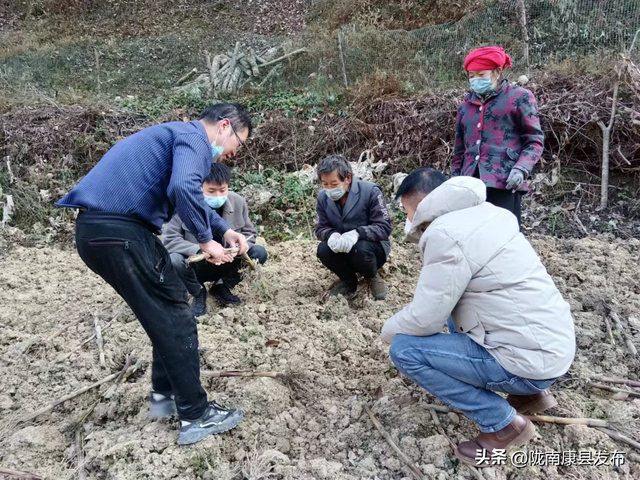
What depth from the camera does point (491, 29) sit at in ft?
28.7

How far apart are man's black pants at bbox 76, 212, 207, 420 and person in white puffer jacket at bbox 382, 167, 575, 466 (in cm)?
98

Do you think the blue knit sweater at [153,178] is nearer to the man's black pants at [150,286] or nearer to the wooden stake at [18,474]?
the man's black pants at [150,286]

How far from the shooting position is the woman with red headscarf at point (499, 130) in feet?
10.1

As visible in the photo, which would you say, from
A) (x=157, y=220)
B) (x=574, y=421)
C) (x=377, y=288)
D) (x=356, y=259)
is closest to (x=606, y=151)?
(x=377, y=288)

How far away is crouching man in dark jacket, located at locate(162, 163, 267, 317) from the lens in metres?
3.45

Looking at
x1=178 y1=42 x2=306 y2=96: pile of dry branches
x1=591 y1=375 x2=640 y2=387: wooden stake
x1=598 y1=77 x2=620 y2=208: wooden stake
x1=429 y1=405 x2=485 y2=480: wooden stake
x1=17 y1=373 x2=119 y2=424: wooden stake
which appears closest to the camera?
x1=429 y1=405 x2=485 y2=480: wooden stake

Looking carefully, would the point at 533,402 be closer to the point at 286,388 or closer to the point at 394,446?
the point at 394,446

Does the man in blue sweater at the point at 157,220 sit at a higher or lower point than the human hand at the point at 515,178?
higher

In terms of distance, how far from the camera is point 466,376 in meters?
1.96

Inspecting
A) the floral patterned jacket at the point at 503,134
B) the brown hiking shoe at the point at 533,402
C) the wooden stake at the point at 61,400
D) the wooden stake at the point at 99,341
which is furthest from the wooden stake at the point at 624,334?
the wooden stake at the point at 99,341

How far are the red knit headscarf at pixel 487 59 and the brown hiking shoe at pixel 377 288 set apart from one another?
1787 mm

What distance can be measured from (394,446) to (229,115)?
1.82 m

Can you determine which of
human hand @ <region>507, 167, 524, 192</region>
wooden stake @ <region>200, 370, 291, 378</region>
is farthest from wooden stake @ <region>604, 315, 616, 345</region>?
wooden stake @ <region>200, 370, 291, 378</region>

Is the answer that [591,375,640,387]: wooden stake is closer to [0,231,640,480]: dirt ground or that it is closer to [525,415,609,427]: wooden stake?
[0,231,640,480]: dirt ground
